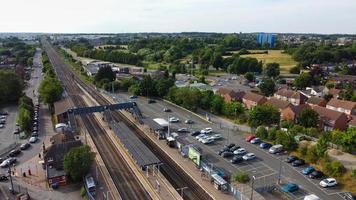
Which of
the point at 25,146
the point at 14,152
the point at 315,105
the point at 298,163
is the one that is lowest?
the point at 14,152

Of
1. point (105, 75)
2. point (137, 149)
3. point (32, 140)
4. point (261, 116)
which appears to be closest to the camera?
point (137, 149)

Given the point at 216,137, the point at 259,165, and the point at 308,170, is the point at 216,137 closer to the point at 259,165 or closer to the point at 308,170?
the point at 259,165

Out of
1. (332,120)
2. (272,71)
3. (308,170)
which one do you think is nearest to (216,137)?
(308,170)

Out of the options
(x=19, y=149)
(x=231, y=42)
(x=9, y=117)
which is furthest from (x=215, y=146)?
(x=231, y=42)

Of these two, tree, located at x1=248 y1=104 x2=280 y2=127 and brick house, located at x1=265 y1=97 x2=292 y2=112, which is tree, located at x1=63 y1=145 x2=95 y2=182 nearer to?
tree, located at x1=248 y1=104 x2=280 y2=127

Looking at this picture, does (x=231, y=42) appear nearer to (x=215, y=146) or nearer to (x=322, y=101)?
(x=322, y=101)

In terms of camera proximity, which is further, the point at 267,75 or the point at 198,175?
the point at 267,75
